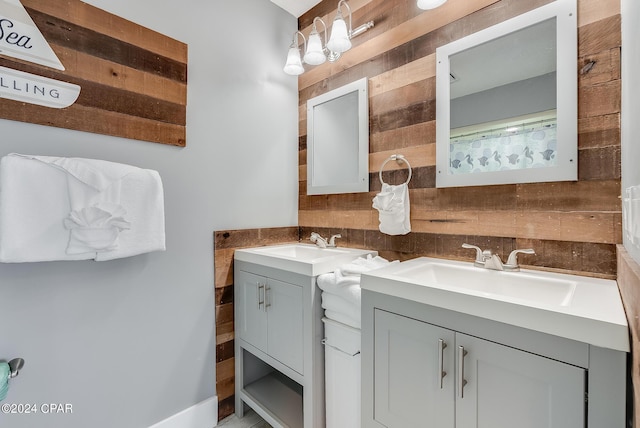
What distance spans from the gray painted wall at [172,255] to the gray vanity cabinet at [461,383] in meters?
1.05

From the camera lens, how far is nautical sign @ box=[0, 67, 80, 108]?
1.12 m

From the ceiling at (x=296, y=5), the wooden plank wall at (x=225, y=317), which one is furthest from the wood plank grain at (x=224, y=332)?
the ceiling at (x=296, y=5)

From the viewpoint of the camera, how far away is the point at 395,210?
4.91ft

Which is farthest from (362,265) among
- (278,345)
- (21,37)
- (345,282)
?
(21,37)

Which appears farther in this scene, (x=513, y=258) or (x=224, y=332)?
(x=224, y=332)

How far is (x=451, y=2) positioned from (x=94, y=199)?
1.78 metres

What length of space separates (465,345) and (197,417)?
1.48 metres

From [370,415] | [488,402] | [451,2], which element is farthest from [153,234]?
[451,2]

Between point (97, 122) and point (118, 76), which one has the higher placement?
point (118, 76)

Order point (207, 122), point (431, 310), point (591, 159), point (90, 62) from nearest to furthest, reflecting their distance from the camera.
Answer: point (431, 310) → point (591, 159) → point (90, 62) → point (207, 122)

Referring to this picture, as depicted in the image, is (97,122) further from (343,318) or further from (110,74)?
(343,318)

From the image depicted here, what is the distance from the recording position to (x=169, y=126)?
1525 mm

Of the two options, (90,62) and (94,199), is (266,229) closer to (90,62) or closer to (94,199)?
(94,199)

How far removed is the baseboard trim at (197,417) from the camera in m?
1.52
